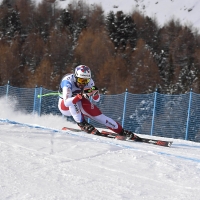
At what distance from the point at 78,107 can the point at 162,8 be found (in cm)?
8402

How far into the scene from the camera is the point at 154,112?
14.1 meters

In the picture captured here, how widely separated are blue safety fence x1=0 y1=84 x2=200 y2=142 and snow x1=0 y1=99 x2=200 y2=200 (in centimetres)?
873

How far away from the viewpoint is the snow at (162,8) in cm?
8086

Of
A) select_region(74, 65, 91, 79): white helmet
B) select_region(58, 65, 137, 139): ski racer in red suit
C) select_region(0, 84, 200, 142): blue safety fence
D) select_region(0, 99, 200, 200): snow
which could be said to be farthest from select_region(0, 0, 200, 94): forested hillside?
select_region(0, 99, 200, 200): snow

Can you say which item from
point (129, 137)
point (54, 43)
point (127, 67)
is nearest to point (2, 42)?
point (54, 43)

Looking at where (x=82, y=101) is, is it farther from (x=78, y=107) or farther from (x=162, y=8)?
(x=162, y=8)

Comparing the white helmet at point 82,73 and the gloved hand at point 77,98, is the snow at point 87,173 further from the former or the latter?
the white helmet at point 82,73

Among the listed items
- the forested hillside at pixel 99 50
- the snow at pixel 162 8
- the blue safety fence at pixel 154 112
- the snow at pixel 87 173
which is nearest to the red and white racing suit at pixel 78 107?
the snow at pixel 87 173

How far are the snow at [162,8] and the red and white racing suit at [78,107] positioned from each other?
69386 mm

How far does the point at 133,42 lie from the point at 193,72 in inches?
640

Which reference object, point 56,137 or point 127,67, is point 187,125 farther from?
point 127,67

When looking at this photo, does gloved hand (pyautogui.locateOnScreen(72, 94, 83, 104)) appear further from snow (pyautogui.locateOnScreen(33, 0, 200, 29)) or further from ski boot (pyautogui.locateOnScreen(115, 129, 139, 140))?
snow (pyautogui.locateOnScreen(33, 0, 200, 29))

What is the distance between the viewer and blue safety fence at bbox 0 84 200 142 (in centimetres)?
1334

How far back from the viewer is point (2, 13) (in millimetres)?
66062
